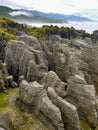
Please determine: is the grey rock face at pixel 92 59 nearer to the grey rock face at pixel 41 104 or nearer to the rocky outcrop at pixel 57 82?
the rocky outcrop at pixel 57 82

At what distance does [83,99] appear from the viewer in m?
59.8

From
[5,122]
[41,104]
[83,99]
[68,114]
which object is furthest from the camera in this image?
[83,99]

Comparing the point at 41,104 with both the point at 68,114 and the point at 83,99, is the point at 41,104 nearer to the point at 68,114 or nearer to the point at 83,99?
the point at 68,114

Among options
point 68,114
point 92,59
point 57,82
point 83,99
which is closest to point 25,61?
point 57,82

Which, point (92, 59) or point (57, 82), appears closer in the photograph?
point (57, 82)

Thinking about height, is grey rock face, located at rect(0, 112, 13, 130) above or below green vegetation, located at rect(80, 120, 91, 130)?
above

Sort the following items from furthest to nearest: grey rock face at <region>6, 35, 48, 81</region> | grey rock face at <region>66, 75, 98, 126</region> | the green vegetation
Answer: grey rock face at <region>6, 35, 48, 81</region>
grey rock face at <region>66, 75, 98, 126</region>
the green vegetation

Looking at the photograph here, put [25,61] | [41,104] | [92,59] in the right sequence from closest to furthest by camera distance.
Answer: [41,104], [25,61], [92,59]

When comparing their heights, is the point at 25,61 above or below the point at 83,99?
above

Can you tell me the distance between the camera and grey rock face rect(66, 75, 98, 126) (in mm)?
59031

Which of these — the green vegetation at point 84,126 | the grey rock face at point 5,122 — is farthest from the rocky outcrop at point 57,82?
the grey rock face at point 5,122

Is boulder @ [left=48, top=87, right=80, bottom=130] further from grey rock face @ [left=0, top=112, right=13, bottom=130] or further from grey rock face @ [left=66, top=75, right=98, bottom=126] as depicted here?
grey rock face @ [left=0, top=112, right=13, bottom=130]

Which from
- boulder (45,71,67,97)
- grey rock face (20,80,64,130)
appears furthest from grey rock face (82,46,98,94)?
grey rock face (20,80,64,130)

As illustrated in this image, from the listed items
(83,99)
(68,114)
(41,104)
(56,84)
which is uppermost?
(56,84)
